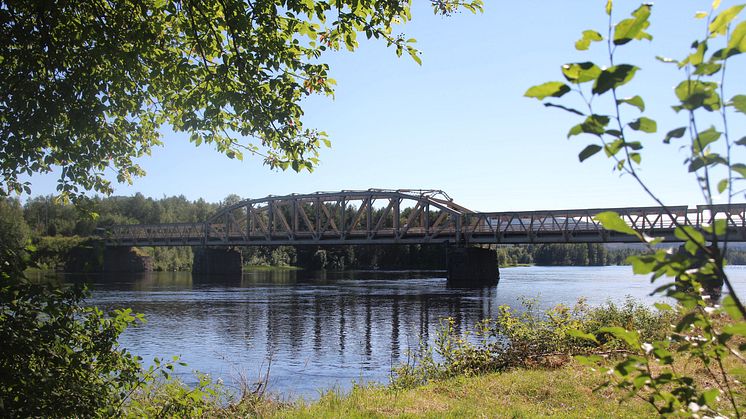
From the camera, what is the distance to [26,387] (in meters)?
5.09

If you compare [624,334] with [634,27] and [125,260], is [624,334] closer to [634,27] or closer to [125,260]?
[634,27]

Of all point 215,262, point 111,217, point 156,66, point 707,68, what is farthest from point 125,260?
point 707,68

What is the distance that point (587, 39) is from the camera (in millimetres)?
1847

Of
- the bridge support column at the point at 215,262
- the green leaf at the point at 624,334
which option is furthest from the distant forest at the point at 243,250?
the green leaf at the point at 624,334

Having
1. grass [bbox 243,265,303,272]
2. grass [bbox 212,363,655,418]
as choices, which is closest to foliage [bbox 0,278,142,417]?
grass [bbox 212,363,655,418]

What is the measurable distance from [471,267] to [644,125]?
2864 inches

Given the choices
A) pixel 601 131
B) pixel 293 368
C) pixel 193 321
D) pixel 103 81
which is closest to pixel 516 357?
pixel 293 368

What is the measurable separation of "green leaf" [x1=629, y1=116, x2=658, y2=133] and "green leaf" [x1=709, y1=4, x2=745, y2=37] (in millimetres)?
296

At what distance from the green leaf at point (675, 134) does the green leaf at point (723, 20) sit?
29 centimetres

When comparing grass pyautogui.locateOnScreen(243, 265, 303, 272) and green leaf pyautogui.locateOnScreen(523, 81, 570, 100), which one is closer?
green leaf pyautogui.locateOnScreen(523, 81, 570, 100)

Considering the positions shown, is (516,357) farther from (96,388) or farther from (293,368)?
(96,388)

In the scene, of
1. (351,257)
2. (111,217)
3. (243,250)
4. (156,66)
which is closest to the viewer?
(156,66)

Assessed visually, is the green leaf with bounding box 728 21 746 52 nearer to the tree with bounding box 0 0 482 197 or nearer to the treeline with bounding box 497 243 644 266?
the tree with bounding box 0 0 482 197

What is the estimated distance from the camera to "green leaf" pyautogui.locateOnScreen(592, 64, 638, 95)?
5.70ft
